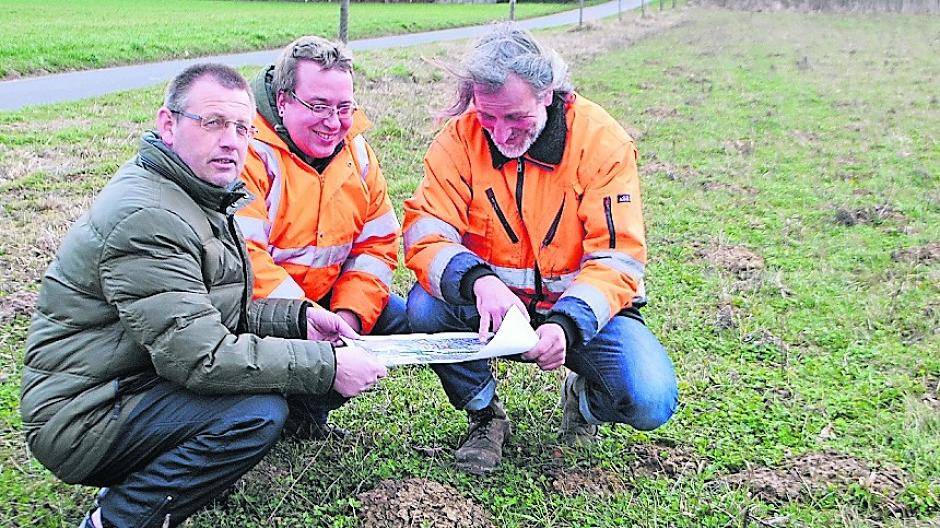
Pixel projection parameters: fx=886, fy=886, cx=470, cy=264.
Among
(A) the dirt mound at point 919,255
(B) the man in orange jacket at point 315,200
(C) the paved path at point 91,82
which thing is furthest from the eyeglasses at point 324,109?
(C) the paved path at point 91,82

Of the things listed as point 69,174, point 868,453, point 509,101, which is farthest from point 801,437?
point 69,174

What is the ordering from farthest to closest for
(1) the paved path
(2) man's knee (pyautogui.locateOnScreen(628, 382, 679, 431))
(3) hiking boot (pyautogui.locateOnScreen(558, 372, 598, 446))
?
(1) the paved path
(3) hiking boot (pyautogui.locateOnScreen(558, 372, 598, 446))
(2) man's knee (pyautogui.locateOnScreen(628, 382, 679, 431))

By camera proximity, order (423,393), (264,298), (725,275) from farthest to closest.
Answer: (725,275)
(423,393)
(264,298)

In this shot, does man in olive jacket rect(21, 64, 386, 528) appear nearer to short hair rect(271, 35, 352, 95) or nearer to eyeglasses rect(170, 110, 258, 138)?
eyeglasses rect(170, 110, 258, 138)

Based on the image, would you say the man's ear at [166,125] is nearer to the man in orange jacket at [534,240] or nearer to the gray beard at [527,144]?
the man in orange jacket at [534,240]

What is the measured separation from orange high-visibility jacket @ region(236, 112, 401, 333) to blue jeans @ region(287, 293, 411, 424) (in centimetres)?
10

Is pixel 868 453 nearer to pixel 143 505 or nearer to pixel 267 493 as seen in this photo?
pixel 267 493

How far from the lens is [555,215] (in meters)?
3.53

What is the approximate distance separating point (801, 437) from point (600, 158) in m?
1.57

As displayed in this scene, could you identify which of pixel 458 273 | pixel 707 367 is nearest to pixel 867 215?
pixel 707 367

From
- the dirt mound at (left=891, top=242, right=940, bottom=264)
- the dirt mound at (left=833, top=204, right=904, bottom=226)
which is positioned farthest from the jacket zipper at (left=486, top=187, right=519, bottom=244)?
the dirt mound at (left=833, top=204, right=904, bottom=226)

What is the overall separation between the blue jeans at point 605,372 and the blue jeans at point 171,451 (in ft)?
3.33

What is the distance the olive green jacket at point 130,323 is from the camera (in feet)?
8.44

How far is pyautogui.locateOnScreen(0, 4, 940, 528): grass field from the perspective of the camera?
11.0 ft
